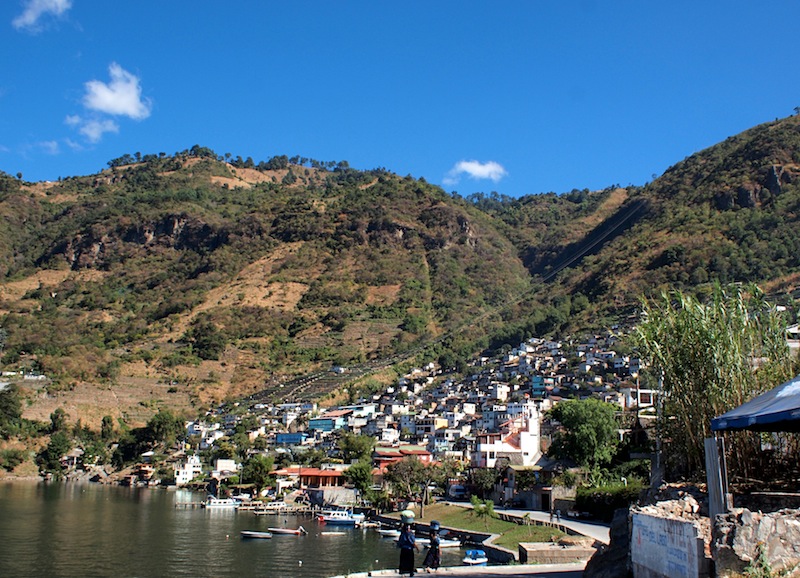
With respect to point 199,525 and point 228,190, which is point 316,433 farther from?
point 228,190

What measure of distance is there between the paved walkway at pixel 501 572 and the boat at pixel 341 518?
88.7 feet

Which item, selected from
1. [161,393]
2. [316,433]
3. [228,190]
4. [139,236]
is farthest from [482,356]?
[228,190]

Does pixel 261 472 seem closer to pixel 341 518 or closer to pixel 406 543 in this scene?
pixel 341 518

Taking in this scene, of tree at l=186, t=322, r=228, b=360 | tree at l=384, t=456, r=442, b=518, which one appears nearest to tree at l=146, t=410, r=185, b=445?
tree at l=186, t=322, r=228, b=360

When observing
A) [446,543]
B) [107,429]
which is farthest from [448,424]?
[446,543]

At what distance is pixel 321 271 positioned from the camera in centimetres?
15050

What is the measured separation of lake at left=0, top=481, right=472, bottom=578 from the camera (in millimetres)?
29172

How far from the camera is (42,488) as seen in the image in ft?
221

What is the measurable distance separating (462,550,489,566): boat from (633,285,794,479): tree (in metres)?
13.2

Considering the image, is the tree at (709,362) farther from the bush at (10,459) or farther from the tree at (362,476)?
the bush at (10,459)

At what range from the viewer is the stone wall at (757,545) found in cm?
893

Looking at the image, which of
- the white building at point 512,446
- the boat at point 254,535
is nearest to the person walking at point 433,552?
the boat at point 254,535

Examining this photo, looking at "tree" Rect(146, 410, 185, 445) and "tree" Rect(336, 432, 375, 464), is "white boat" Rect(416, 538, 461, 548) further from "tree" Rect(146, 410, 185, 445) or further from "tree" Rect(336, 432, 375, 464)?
"tree" Rect(146, 410, 185, 445)

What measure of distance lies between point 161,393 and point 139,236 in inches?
3076
